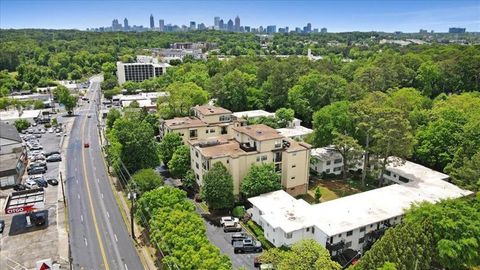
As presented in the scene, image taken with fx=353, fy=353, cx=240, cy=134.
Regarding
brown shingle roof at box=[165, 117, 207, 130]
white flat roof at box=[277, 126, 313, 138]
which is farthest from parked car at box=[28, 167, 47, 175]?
white flat roof at box=[277, 126, 313, 138]

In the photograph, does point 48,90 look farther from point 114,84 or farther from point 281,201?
point 281,201

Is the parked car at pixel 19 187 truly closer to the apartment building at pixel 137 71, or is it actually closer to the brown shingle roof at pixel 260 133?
the brown shingle roof at pixel 260 133

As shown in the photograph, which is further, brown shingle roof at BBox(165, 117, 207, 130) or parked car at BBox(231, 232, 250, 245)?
brown shingle roof at BBox(165, 117, 207, 130)

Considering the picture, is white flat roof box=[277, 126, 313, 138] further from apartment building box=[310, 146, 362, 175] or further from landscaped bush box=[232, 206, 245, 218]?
landscaped bush box=[232, 206, 245, 218]

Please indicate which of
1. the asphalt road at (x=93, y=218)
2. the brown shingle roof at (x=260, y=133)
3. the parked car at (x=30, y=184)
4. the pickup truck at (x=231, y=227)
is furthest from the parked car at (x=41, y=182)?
the brown shingle roof at (x=260, y=133)

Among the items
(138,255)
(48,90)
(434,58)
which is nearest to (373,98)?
(138,255)
